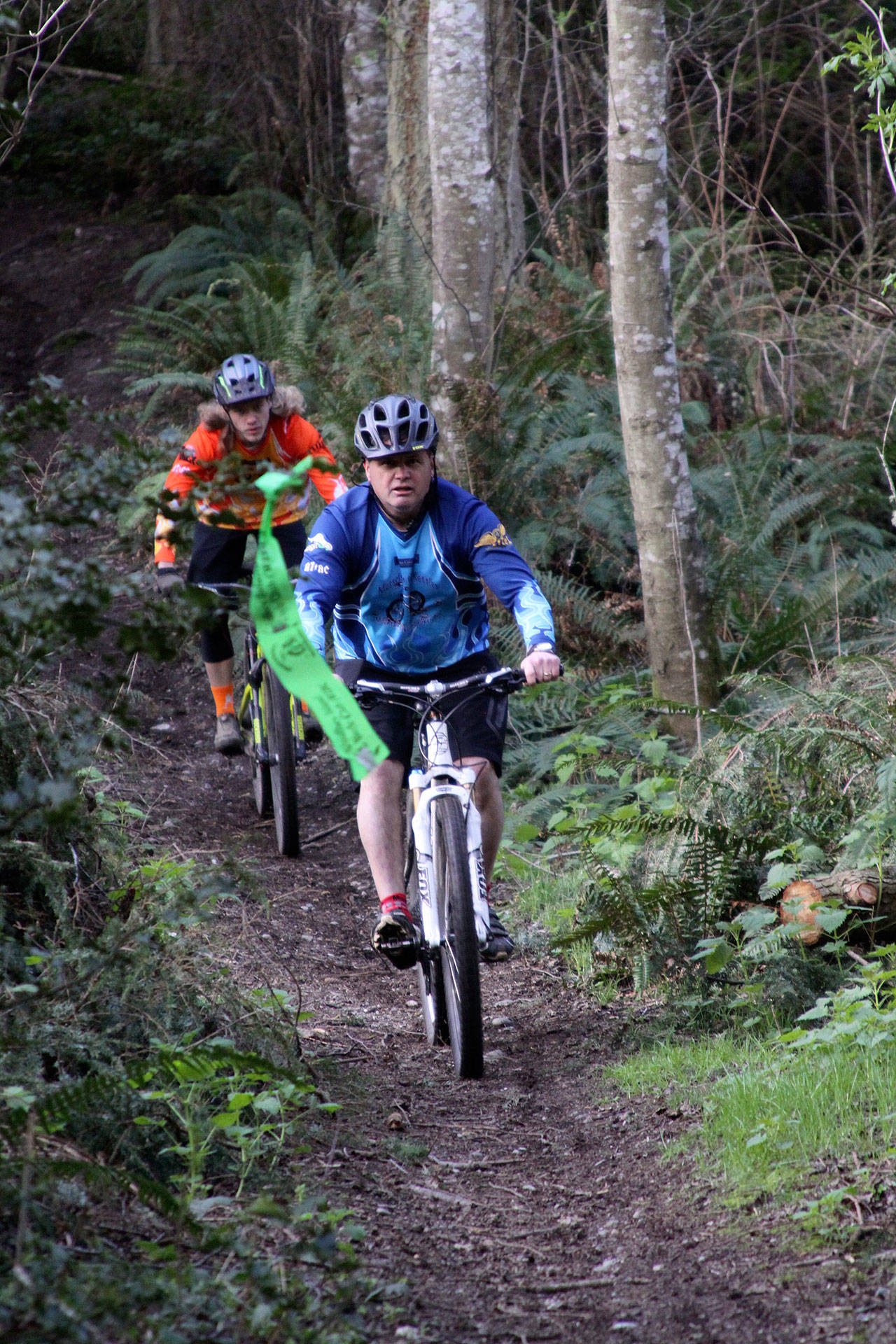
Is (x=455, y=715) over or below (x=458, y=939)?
over

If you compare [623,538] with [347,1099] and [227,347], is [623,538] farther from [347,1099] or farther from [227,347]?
[347,1099]

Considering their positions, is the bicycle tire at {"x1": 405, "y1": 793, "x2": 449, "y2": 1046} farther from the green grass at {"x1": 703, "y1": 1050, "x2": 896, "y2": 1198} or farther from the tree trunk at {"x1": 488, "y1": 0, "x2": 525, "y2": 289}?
the tree trunk at {"x1": 488, "y1": 0, "x2": 525, "y2": 289}

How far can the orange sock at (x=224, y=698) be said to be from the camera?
7.81 metres

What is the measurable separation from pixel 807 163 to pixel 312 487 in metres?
9.45

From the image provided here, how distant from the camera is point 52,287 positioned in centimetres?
1545

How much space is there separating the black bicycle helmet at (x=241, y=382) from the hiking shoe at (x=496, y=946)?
3519 millimetres

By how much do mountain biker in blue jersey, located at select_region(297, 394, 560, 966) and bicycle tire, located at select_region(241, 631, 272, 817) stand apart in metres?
2.56

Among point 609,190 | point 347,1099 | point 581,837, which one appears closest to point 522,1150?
point 347,1099

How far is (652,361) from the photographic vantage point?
23.3ft

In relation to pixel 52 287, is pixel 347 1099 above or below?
below

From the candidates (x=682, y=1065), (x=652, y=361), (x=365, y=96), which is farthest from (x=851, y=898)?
(x=365, y=96)

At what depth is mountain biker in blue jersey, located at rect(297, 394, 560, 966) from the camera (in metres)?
4.81

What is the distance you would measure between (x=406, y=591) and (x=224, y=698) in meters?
3.21

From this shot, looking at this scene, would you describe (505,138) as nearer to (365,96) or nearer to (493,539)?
(365,96)
